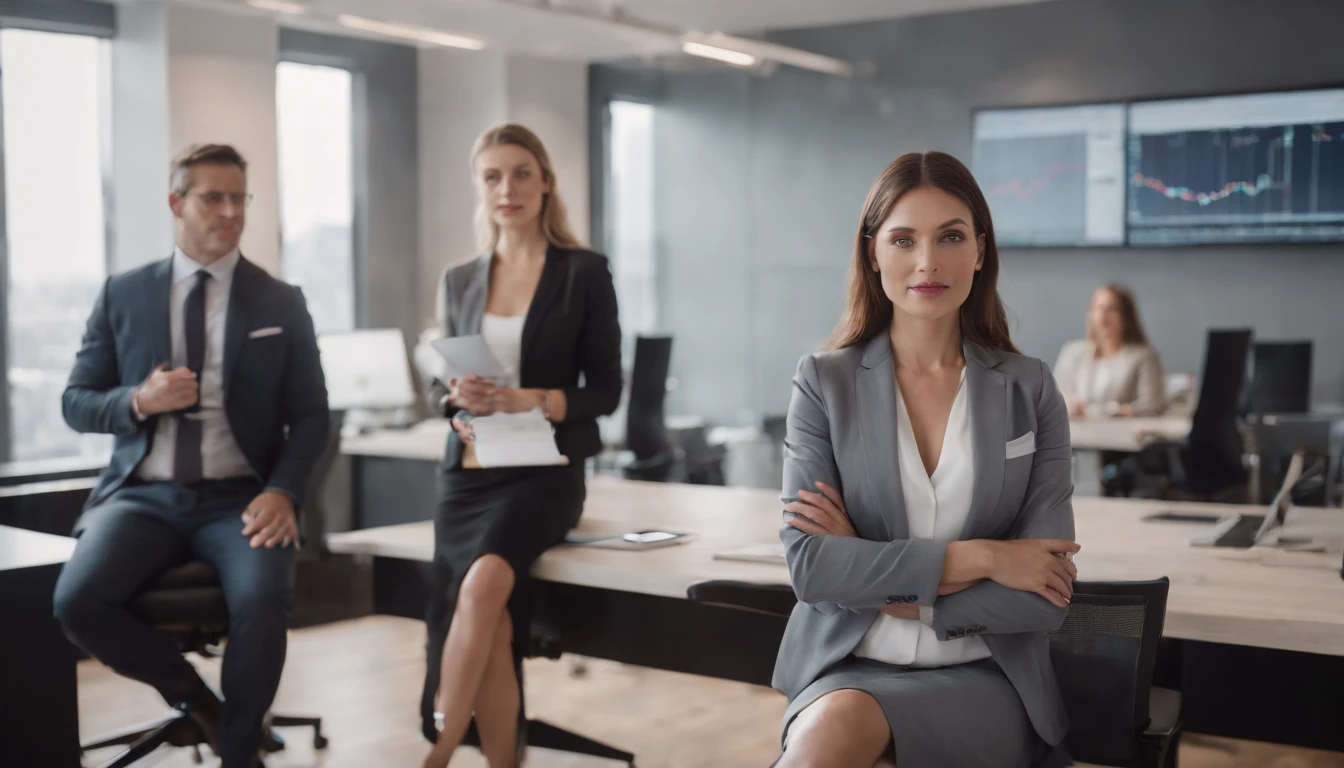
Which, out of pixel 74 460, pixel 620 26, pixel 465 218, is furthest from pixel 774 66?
pixel 74 460

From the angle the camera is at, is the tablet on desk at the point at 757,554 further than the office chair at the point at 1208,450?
No

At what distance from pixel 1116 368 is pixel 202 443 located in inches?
178

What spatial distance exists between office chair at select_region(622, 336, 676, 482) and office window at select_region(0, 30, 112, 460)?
2.46m

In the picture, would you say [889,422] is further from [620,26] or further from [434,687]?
[620,26]

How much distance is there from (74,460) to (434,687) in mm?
3600

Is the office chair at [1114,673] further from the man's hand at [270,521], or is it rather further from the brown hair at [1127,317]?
the brown hair at [1127,317]

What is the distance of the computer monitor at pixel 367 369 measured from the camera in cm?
616

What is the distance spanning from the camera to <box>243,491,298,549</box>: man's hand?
3.25 metres

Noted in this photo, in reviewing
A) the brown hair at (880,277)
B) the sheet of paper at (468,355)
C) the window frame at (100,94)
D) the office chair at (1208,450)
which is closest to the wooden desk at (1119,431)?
the office chair at (1208,450)

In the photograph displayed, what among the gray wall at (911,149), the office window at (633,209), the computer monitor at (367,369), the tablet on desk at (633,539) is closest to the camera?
the tablet on desk at (633,539)

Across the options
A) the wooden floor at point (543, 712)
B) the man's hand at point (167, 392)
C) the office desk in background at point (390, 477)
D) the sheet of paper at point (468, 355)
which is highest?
the sheet of paper at point (468, 355)

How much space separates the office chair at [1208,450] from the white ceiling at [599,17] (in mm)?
2789

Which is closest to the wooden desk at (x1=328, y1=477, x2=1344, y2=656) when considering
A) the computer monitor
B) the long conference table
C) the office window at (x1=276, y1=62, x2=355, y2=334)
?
the long conference table

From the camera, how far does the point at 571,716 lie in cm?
439
